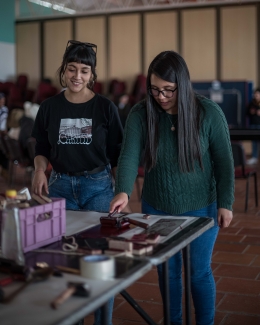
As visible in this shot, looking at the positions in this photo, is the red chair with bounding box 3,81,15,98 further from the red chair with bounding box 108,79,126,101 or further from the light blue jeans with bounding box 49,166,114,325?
the light blue jeans with bounding box 49,166,114,325

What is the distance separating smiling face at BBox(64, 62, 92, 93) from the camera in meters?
2.50

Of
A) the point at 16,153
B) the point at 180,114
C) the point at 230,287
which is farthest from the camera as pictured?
the point at 16,153

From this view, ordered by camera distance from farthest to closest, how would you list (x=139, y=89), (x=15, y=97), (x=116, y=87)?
(x=15, y=97) < (x=116, y=87) < (x=139, y=89)

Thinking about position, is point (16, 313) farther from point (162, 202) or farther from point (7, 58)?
point (7, 58)

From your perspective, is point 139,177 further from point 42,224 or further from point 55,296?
point 55,296

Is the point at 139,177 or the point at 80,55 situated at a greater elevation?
the point at 80,55

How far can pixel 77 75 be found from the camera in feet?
8.21

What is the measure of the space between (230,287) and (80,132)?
4.74ft

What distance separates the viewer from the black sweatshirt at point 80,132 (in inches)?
101

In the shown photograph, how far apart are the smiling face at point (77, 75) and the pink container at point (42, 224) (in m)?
0.84

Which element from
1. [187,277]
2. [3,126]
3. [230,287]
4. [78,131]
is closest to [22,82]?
[3,126]

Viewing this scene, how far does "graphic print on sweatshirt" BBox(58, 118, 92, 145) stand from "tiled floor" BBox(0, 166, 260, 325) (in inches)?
38.6

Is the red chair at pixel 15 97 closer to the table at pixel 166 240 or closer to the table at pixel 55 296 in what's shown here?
the table at pixel 166 240

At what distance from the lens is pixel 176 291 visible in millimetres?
2396
